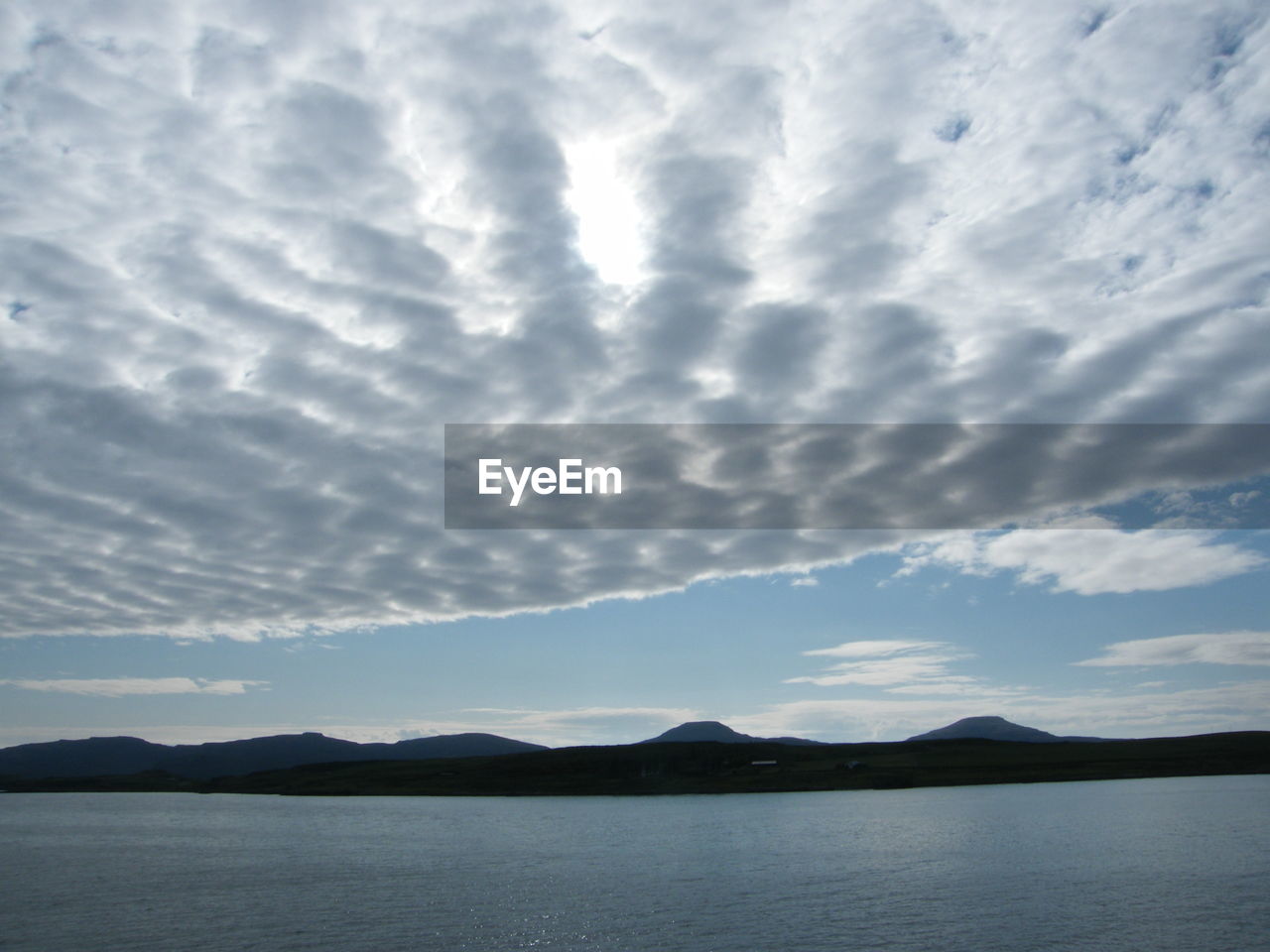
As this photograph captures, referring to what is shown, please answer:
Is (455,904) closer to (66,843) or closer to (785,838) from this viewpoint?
(785,838)

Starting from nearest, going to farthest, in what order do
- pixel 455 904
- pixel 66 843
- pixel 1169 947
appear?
pixel 1169 947, pixel 455 904, pixel 66 843

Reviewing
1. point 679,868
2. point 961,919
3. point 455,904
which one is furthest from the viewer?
point 679,868

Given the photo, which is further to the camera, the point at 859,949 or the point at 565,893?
the point at 565,893

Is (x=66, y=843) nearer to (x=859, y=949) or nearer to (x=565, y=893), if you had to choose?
(x=565, y=893)

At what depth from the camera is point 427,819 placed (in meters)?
155

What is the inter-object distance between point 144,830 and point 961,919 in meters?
136

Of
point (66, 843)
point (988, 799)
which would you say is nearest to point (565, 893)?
point (66, 843)

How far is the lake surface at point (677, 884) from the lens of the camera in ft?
176

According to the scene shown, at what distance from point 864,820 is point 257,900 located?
89.6 m

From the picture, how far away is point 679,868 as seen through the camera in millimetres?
83000

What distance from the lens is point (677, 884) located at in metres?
73.5

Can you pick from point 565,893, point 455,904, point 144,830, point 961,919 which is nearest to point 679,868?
point 565,893

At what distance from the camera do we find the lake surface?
176 ft

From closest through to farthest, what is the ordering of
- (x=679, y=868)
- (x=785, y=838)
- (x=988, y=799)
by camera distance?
1. (x=679, y=868)
2. (x=785, y=838)
3. (x=988, y=799)
